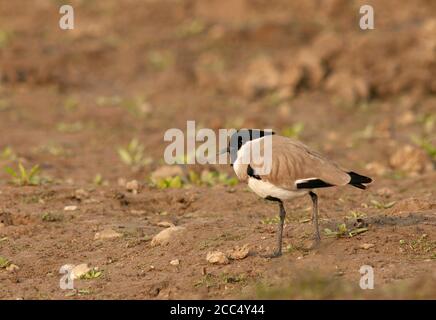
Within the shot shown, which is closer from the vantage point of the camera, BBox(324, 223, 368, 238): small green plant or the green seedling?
BBox(324, 223, 368, 238): small green plant

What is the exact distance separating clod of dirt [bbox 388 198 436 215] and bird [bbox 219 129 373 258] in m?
1.57

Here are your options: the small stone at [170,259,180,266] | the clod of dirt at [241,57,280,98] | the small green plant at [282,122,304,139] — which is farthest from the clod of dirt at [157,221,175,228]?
the clod of dirt at [241,57,280,98]

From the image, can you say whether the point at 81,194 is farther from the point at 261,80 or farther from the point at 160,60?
the point at 160,60

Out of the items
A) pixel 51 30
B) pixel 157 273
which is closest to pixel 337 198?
pixel 157 273

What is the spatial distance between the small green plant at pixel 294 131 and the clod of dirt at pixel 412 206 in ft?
14.2

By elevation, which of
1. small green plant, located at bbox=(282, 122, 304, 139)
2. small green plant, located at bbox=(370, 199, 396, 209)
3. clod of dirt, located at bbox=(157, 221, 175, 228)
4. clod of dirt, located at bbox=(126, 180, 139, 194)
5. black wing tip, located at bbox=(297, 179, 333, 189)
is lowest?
clod of dirt, located at bbox=(157, 221, 175, 228)

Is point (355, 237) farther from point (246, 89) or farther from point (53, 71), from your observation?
point (53, 71)

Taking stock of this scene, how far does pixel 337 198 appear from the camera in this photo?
8.91 metres

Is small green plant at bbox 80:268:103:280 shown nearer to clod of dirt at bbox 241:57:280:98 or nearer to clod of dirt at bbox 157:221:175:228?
clod of dirt at bbox 157:221:175:228

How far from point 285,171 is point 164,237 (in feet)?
4.63

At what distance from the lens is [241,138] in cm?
656

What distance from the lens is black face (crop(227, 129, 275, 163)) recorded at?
21.5 feet

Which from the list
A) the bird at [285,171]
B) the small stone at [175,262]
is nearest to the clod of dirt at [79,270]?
the small stone at [175,262]
